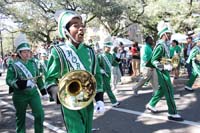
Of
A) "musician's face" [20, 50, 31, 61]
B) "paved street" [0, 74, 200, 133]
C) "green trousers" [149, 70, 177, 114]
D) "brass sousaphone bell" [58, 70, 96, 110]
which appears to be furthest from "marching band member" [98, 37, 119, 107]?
"brass sousaphone bell" [58, 70, 96, 110]

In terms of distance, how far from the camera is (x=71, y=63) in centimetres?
411

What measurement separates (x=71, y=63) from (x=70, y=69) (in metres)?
0.07

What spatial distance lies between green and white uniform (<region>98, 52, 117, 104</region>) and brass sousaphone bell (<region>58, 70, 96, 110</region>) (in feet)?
18.6

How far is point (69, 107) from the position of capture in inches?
154

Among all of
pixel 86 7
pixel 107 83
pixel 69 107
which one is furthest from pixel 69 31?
pixel 86 7

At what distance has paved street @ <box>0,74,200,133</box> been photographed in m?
7.07

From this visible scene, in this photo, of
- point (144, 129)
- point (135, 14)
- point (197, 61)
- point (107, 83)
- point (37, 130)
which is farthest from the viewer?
point (135, 14)

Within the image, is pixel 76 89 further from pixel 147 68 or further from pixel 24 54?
pixel 147 68

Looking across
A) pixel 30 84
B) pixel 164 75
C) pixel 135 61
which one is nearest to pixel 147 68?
pixel 164 75

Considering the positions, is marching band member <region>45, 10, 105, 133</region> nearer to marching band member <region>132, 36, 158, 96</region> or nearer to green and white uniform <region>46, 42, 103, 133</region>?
green and white uniform <region>46, 42, 103, 133</region>

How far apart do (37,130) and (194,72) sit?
6397mm

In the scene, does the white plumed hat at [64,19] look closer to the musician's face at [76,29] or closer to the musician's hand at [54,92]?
the musician's face at [76,29]

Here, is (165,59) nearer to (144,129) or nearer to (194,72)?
(144,129)

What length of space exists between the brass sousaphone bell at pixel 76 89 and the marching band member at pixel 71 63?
0.14 meters
